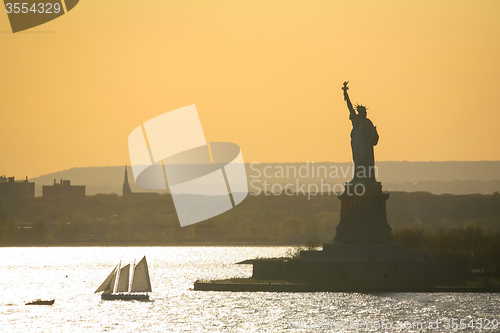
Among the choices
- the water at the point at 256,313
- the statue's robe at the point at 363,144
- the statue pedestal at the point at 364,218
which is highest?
the statue's robe at the point at 363,144

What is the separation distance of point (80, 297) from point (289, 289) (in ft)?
79.7

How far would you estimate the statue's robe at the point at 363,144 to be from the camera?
237ft

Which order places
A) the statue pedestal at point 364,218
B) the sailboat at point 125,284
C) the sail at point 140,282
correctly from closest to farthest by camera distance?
the statue pedestal at point 364,218, the sail at point 140,282, the sailboat at point 125,284

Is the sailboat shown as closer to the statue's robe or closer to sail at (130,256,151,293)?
sail at (130,256,151,293)

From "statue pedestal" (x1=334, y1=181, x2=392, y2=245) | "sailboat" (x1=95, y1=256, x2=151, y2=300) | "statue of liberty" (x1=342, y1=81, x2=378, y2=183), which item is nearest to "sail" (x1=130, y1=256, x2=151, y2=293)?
"sailboat" (x1=95, y1=256, x2=151, y2=300)

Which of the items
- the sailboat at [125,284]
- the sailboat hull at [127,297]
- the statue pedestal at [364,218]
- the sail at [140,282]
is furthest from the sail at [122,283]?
the statue pedestal at [364,218]

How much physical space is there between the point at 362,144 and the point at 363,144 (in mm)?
97

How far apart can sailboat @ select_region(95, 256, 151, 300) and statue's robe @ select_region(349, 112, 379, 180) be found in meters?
19.6

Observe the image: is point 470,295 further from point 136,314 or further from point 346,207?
point 136,314

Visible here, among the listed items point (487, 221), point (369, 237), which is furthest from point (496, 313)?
point (487, 221)

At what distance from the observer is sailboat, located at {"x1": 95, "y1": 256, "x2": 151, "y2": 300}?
7419cm

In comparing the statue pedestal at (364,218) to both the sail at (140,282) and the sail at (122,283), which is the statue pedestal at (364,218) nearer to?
the sail at (140,282)

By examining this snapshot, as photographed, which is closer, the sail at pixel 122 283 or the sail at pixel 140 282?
the sail at pixel 140 282

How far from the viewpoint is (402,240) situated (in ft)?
312
